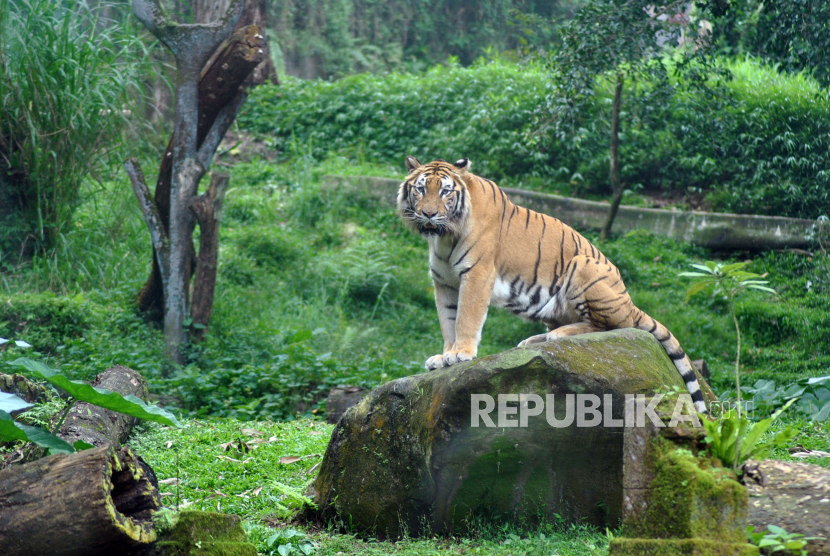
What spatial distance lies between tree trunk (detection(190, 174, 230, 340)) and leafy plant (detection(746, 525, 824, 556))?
6057 mm

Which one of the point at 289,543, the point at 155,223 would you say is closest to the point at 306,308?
the point at 155,223

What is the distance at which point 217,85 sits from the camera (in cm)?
729

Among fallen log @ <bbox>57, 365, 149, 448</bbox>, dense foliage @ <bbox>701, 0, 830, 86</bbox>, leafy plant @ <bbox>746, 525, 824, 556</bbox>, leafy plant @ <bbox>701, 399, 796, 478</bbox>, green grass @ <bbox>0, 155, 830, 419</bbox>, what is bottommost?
green grass @ <bbox>0, 155, 830, 419</bbox>

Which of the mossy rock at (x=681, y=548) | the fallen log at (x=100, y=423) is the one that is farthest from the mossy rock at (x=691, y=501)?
the fallen log at (x=100, y=423)

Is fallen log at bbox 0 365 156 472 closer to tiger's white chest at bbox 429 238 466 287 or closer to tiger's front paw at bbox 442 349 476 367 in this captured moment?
tiger's front paw at bbox 442 349 476 367

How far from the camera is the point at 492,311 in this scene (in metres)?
9.66

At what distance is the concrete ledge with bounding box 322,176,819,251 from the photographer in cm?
987

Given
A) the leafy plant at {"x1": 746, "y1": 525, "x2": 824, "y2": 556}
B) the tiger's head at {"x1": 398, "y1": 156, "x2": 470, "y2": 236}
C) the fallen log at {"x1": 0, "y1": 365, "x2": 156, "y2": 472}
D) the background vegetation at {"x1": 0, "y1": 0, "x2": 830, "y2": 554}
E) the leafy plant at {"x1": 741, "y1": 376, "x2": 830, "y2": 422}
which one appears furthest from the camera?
the background vegetation at {"x1": 0, "y1": 0, "x2": 830, "y2": 554}

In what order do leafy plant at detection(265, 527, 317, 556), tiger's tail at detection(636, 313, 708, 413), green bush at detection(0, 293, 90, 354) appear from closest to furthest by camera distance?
1. leafy plant at detection(265, 527, 317, 556)
2. tiger's tail at detection(636, 313, 708, 413)
3. green bush at detection(0, 293, 90, 354)

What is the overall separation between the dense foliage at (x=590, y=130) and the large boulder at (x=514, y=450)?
20.0ft

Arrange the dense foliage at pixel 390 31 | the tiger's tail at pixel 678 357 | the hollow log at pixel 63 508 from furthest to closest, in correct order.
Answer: the dense foliage at pixel 390 31 < the tiger's tail at pixel 678 357 < the hollow log at pixel 63 508

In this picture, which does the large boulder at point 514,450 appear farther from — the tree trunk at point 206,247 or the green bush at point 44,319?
the green bush at point 44,319

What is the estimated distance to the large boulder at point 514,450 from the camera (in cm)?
354

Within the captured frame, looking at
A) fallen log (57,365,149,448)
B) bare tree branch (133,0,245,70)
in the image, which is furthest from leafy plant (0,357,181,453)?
bare tree branch (133,0,245,70)
